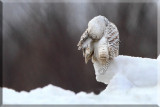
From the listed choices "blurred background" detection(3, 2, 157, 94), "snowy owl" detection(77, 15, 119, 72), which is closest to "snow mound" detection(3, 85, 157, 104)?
"snowy owl" detection(77, 15, 119, 72)

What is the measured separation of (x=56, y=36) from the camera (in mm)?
3221

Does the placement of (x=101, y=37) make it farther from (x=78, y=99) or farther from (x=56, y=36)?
(x=56, y=36)

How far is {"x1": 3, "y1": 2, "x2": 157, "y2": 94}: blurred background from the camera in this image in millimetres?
2955

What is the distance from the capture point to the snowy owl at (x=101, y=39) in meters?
0.75

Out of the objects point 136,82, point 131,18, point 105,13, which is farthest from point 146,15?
point 136,82

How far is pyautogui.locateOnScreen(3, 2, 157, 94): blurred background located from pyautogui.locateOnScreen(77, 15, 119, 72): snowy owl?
2.14 metres

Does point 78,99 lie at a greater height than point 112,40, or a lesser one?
greater

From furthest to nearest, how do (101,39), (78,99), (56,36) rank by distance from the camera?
(56,36), (101,39), (78,99)

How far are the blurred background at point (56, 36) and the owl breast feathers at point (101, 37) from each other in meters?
2.14

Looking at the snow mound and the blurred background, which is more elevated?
the snow mound

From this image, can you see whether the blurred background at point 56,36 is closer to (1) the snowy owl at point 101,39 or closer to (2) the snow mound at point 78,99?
(1) the snowy owl at point 101,39

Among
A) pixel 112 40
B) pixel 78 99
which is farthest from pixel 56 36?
pixel 78 99

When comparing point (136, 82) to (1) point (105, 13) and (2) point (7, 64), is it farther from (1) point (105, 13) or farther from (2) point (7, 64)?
(2) point (7, 64)

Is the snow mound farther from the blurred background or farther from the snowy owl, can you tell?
the blurred background
